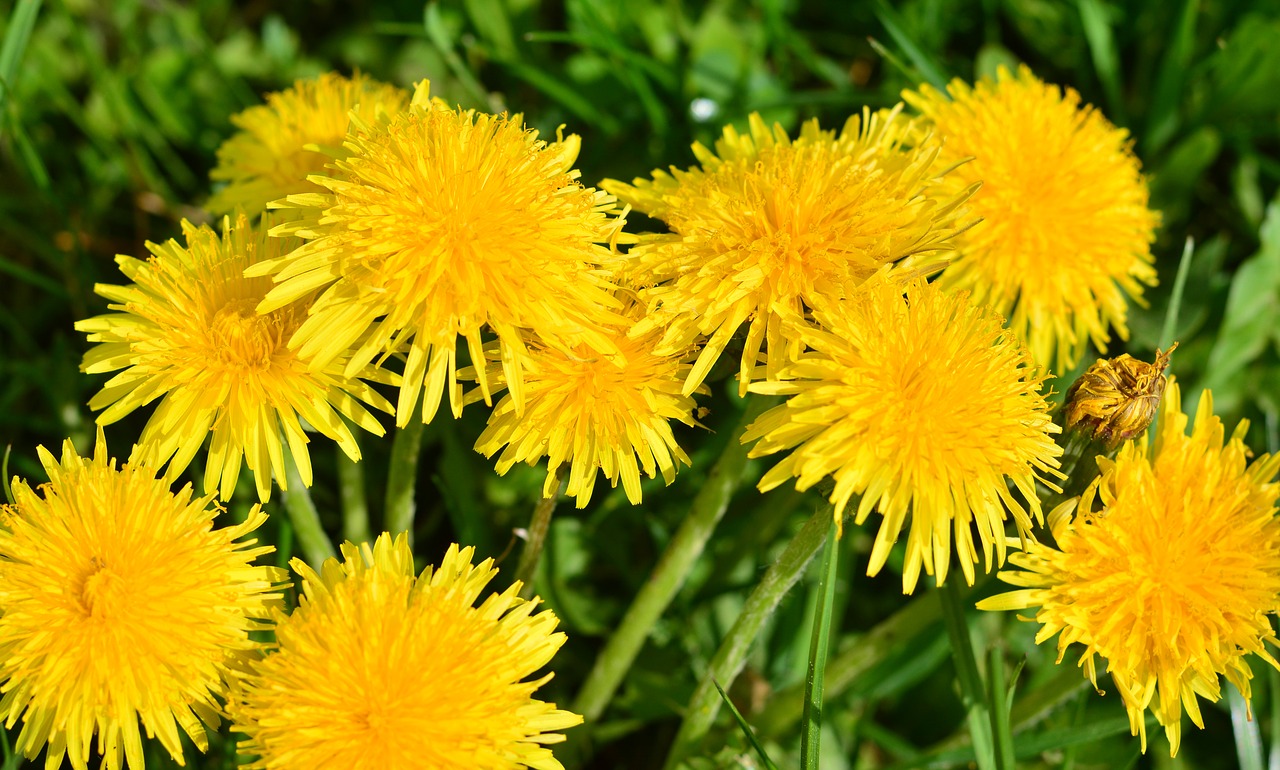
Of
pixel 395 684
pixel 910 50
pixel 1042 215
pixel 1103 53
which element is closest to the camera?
pixel 395 684

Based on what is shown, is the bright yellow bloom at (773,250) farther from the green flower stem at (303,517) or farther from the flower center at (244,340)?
the green flower stem at (303,517)

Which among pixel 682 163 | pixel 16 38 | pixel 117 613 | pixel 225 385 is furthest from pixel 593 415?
pixel 16 38

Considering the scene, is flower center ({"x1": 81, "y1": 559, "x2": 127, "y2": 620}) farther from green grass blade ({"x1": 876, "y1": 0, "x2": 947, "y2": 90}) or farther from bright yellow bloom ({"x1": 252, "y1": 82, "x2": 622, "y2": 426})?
green grass blade ({"x1": 876, "y1": 0, "x2": 947, "y2": 90})

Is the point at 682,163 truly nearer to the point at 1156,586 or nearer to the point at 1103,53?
the point at 1103,53

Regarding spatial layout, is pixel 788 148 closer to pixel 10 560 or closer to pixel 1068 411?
pixel 1068 411

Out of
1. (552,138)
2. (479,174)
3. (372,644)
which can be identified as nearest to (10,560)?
(372,644)
